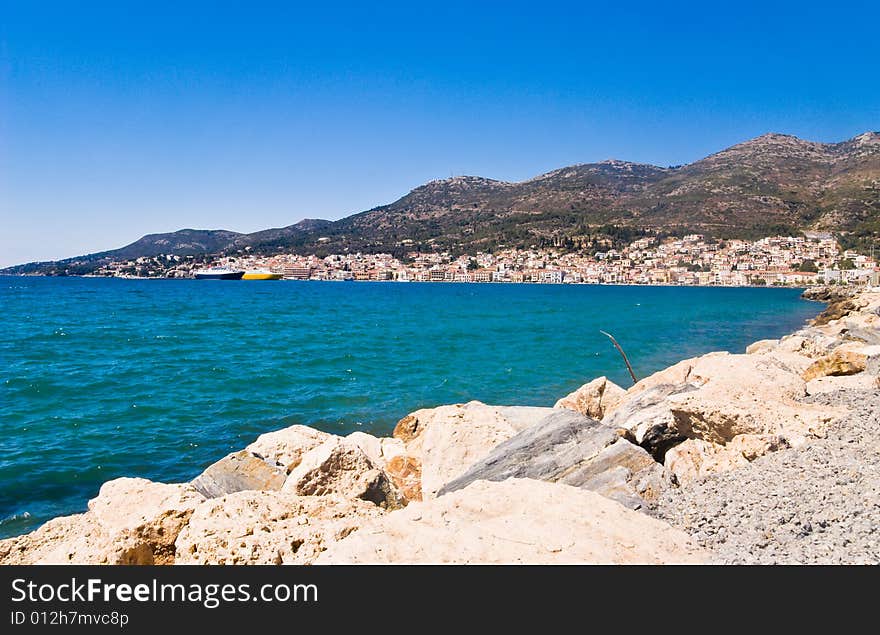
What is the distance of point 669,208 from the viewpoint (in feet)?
477

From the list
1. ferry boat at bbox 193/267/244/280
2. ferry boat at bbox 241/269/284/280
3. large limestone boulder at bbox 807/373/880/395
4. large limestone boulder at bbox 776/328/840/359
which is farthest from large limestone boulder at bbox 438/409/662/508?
ferry boat at bbox 193/267/244/280

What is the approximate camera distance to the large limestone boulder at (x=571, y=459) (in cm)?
584

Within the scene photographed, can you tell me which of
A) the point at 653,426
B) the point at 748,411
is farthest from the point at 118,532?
the point at 748,411

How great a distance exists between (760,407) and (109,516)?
7918 millimetres

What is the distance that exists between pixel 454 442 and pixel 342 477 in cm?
217

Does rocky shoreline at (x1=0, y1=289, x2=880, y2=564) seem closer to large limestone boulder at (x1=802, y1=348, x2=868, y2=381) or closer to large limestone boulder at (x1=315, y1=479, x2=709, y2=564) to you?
large limestone boulder at (x1=315, y1=479, x2=709, y2=564)

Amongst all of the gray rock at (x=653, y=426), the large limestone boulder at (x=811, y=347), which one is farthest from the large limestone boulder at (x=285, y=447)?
the large limestone boulder at (x=811, y=347)

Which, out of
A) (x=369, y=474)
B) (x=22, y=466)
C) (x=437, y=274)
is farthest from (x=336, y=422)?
(x=437, y=274)

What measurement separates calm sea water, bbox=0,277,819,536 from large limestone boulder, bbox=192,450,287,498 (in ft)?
11.2

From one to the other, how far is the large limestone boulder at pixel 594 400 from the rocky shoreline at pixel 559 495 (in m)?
1.93

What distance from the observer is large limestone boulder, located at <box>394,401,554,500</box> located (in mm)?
7648

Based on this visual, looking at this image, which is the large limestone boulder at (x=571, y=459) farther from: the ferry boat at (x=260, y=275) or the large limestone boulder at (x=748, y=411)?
the ferry boat at (x=260, y=275)

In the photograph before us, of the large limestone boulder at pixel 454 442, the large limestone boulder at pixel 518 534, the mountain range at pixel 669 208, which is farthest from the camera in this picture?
the mountain range at pixel 669 208
